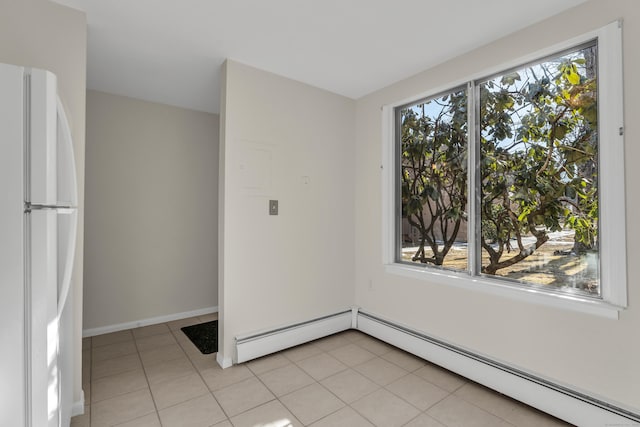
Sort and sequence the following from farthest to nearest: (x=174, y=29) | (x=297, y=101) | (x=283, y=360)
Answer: (x=297, y=101), (x=283, y=360), (x=174, y=29)

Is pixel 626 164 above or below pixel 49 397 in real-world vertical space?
above

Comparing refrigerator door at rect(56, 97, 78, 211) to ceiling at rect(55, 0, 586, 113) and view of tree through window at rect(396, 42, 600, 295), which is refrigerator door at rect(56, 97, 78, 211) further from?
view of tree through window at rect(396, 42, 600, 295)

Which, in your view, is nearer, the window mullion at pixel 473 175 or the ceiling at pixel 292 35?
the ceiling at pixel 292 35

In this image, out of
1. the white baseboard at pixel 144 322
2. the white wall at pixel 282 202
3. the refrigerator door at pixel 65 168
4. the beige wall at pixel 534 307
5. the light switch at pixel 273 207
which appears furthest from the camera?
the white baseboard at pixel 144 322

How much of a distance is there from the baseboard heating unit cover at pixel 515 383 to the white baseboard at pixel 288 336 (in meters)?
0.50

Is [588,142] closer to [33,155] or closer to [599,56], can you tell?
[599,56]

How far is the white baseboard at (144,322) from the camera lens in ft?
10.3

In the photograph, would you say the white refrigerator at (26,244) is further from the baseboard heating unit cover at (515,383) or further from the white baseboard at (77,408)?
the baseboard heating unit cover at (515,383)

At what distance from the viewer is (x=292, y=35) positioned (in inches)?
86.8

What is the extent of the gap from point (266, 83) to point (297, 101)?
0.35 metres

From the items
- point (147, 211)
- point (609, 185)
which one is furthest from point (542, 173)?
point (147, 211)

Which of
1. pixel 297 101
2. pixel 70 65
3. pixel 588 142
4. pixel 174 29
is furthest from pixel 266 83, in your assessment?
pixel 588 142

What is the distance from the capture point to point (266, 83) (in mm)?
2738

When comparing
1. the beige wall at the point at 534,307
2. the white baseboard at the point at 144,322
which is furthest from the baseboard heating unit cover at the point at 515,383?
the white baseboard at the point at 144,322
